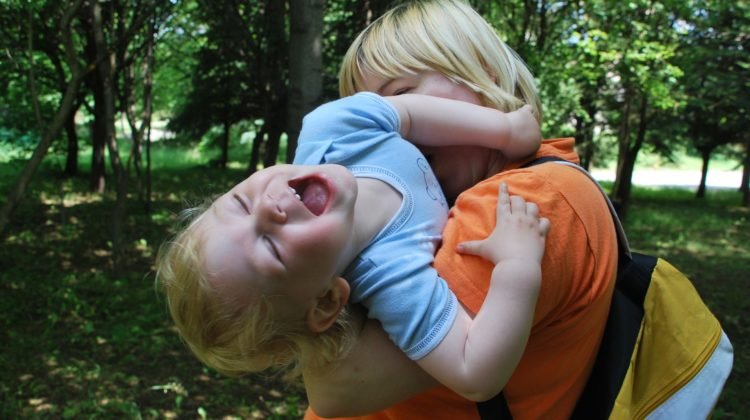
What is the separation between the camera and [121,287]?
7926 mm

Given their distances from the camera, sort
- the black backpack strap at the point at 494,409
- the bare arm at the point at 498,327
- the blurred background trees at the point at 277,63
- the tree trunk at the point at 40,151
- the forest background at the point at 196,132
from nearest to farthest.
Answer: the bare arm at the point at 498,327, the black backpack strap at the point at 494,409, the tree trunk at the point at 40,151, the forest background at the point at 196,132, the blurred background trees at the point at 277,63

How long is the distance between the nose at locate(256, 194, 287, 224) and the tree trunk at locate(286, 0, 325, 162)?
2.78 m

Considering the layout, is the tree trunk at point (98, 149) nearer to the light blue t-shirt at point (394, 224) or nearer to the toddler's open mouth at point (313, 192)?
the light blue t-shirt at point (394, 224)

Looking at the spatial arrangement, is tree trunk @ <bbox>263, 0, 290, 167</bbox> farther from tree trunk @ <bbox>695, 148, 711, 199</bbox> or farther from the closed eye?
tree trunk @ <bbox>695, 148, 711, 199</bbox>

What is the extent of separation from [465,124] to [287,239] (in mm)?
519

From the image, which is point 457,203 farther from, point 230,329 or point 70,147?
point 70,147

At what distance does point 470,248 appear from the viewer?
3.99 feet

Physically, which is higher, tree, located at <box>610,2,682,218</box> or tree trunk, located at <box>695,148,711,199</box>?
tree, located at <box>610,2,682,218</box>

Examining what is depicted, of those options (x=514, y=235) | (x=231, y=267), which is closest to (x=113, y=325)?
(x=231, y=267)

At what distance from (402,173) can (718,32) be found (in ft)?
53.8

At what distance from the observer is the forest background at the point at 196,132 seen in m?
5.24

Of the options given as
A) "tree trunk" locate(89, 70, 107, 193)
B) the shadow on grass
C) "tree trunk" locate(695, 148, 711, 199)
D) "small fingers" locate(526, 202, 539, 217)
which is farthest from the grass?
"tree trunk" locate(695, 148, 711, 199)

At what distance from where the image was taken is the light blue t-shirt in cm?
116

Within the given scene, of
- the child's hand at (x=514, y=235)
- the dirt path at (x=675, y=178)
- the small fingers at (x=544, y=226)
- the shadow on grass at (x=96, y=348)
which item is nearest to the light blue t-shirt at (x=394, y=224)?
the child's hand at (x=514, y=235)
